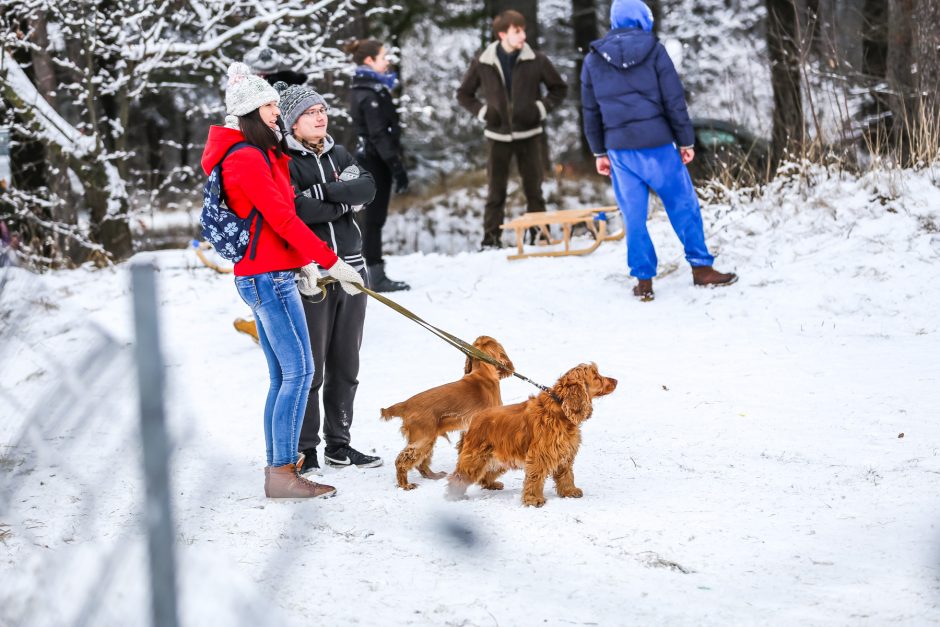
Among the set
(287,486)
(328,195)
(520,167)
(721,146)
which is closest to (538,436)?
(287,486)

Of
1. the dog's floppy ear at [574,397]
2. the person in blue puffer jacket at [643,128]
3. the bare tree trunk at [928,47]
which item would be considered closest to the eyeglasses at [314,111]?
the dog's floppy ear at [574,397]

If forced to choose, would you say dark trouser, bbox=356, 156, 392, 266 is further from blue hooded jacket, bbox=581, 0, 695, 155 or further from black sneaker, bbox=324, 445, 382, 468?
black sneaker, bbox=324, 445, 382, 468

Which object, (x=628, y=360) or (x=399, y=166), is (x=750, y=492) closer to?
(x=628, y=360)

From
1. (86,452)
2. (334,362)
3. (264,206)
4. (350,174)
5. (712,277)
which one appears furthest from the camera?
(712,277)

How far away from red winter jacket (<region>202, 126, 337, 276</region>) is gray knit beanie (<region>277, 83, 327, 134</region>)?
42 centimetres

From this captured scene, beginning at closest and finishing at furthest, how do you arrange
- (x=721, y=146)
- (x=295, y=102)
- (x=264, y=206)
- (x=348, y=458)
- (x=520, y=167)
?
(x=264, y=206)
(x=295, y=102)
(x=348, y=458)
(x=520, y=167)
(x=721, y=146)

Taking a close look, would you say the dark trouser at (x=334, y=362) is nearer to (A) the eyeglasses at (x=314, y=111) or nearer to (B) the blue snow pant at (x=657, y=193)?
(A) the eyeglasses at (x=314, y=111)

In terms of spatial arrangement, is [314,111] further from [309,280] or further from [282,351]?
[282,351]

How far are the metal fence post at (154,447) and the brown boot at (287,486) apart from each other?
322cm

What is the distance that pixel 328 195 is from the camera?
16.3ft

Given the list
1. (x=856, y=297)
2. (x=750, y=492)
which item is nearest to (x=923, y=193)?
(x=856, y=297)

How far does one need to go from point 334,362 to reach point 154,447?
391cm

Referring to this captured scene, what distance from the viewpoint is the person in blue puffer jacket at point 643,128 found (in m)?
8.02

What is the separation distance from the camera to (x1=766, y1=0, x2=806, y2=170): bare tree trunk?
1082 cm
